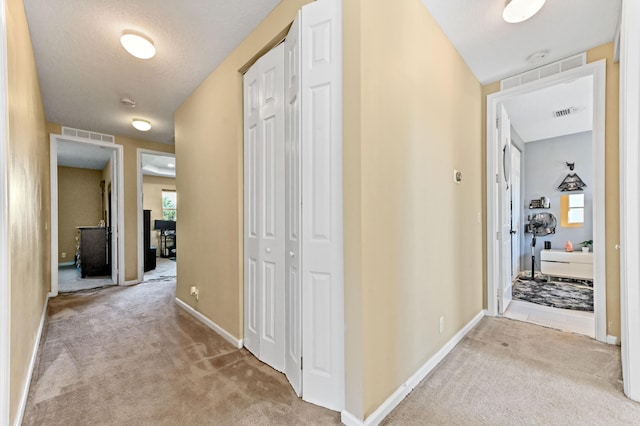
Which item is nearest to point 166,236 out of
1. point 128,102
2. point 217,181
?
point 128,102

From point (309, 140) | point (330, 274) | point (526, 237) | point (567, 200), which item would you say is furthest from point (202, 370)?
point (567, 200)

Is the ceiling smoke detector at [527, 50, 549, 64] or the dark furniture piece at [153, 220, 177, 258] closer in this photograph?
the ceiling smoke detector at [527, 50, 549, 64]

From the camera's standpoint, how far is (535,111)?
396 cm

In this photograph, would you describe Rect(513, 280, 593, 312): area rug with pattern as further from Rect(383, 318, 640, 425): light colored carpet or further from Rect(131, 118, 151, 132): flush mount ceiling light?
Rect(131, 118, 151, 132): flush mount ceiling light

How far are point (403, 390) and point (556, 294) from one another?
3560 mm

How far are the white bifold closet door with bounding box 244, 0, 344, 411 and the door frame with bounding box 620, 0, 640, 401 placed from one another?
1.72 m

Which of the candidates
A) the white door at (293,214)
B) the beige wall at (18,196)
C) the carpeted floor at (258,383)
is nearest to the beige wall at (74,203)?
the carpeted floor at (258,383)

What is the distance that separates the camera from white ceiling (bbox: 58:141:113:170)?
16.8 ft

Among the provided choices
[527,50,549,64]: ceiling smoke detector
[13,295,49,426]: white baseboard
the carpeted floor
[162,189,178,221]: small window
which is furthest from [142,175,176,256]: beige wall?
[527,50,549,64]: ceiling smoke detector

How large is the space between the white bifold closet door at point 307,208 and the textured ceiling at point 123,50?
1.87 feet

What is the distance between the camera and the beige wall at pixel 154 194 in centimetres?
830

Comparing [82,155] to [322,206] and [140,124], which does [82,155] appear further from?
[322,206]

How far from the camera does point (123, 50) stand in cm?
238

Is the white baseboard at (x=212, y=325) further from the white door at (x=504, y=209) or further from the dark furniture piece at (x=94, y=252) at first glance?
the dark furniture piece at (x=94, y=252)
